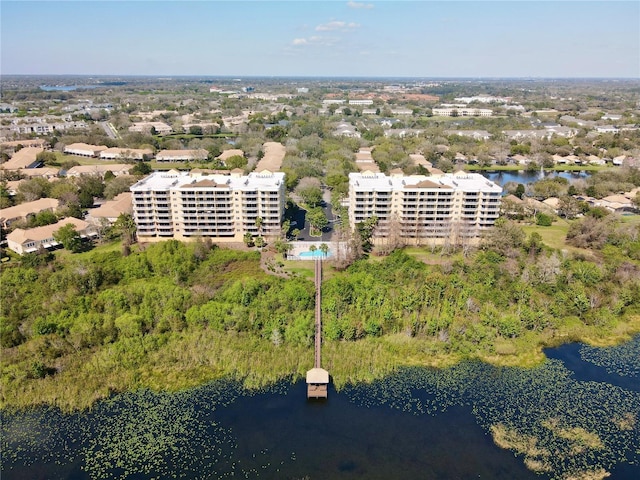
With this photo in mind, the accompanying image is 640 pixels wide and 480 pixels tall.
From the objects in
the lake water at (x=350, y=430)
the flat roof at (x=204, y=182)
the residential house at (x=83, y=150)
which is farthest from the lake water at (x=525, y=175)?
the residential house at (x=83, y=150)

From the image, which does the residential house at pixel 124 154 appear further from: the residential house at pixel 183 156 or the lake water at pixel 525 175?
the lake water at pixel 525 175

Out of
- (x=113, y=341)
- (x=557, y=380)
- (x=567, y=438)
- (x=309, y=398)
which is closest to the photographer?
(x=567, y=438)

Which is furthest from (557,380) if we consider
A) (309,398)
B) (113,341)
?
(113,341)

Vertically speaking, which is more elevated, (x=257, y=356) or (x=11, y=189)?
(x=11, y=189)

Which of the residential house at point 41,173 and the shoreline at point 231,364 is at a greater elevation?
the residential house at point 41,173

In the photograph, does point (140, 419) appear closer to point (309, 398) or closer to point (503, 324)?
point (309, 398)

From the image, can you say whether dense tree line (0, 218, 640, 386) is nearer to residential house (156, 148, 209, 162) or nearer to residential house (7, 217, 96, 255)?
residential house (7, 217, 96, 255)

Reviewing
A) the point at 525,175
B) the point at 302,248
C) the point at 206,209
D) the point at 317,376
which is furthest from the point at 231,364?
the point at 525,175
